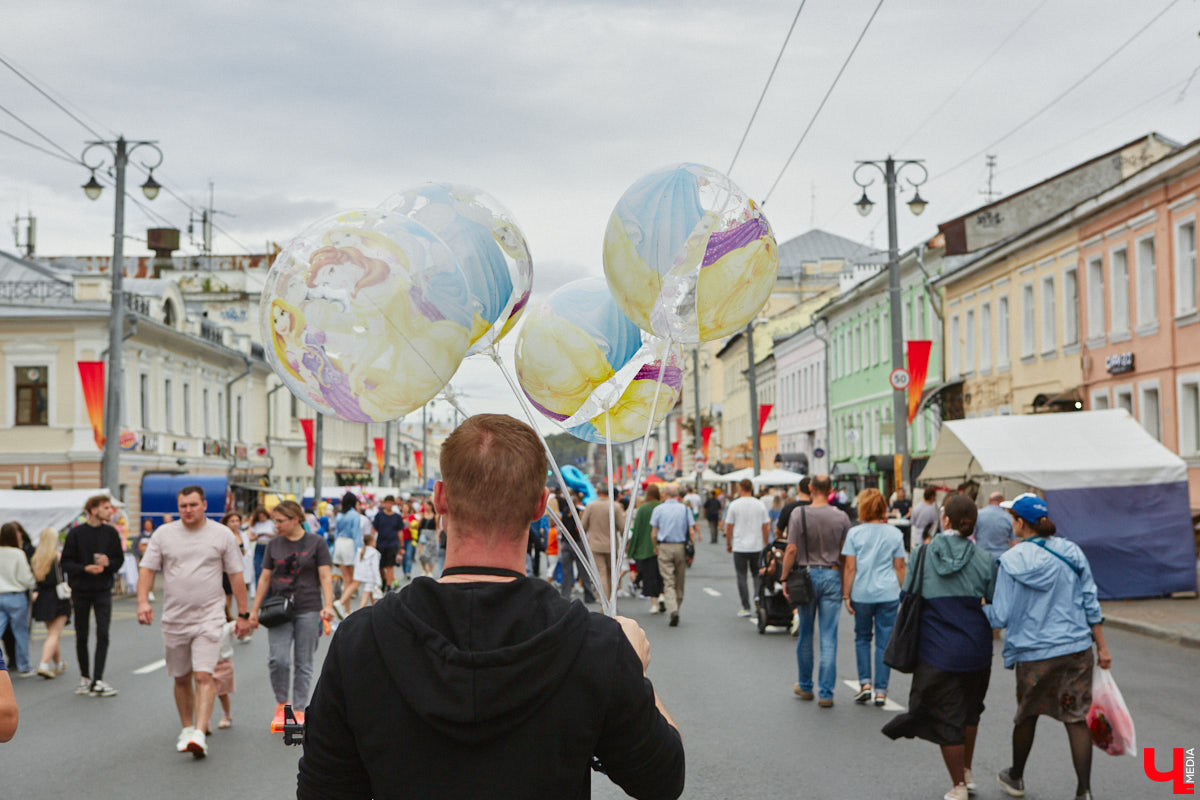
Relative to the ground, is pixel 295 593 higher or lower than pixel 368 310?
lower

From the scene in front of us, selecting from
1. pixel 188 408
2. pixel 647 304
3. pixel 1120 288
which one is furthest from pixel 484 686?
pixel 188 408

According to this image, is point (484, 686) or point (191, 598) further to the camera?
point (191, 598)

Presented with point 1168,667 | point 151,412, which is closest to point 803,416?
point 151,412

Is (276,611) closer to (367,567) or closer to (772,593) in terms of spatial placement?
(772,593)

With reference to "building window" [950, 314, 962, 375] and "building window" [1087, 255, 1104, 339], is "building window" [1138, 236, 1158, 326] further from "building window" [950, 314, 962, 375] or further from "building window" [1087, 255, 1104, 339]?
"building window" [950, 314, 962, 375]

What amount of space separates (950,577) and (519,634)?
5.81 m

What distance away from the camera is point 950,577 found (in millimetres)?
7906

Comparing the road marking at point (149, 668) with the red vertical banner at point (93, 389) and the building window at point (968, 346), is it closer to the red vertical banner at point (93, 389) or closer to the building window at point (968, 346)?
the red vertical banner at point (93, 389)

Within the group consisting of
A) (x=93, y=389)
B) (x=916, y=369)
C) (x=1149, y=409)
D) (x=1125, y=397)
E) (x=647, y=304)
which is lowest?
(x=647, y=304)

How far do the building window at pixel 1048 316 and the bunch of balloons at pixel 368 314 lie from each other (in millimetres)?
32099

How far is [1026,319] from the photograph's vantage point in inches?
1427

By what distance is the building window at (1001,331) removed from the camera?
125 feet

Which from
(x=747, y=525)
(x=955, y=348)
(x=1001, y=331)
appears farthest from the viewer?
(x=955, y=348)

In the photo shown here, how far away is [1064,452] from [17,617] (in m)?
14.3
